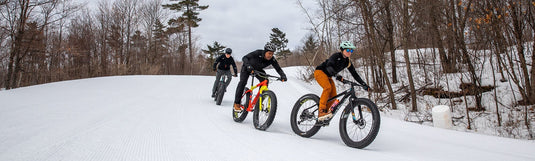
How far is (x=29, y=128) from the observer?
489cm

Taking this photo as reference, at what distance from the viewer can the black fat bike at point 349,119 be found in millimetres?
3999

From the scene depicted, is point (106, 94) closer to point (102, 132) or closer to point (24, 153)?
point (102, 132)

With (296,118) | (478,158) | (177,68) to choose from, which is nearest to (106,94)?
(296,118)

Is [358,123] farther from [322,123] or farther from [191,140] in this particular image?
[191,140]

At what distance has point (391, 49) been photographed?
13695 millimetres

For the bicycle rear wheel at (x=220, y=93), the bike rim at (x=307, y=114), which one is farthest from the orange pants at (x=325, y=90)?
the bicycle rear wheel at (x=220, y=93)

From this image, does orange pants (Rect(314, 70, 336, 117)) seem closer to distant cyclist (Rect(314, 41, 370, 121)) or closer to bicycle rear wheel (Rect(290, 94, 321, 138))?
distant cyclist (Rect(314, 41, 370, 121))

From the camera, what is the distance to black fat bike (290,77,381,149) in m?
4.00

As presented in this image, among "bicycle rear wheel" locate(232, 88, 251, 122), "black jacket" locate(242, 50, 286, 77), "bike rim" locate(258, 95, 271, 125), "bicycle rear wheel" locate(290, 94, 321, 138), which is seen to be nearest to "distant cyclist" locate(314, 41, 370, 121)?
"bicycle rear wheel" locate(290, 94, 321, 138)

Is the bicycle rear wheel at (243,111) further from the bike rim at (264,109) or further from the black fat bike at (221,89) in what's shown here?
the black fat bike at (221,89)

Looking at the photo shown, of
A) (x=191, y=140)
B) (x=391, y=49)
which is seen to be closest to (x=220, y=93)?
(x=191, y=140)

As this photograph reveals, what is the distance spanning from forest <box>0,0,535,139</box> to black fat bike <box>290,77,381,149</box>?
17.3ft

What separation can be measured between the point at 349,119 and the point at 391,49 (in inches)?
408

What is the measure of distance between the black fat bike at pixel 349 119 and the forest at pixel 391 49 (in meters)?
5.27
